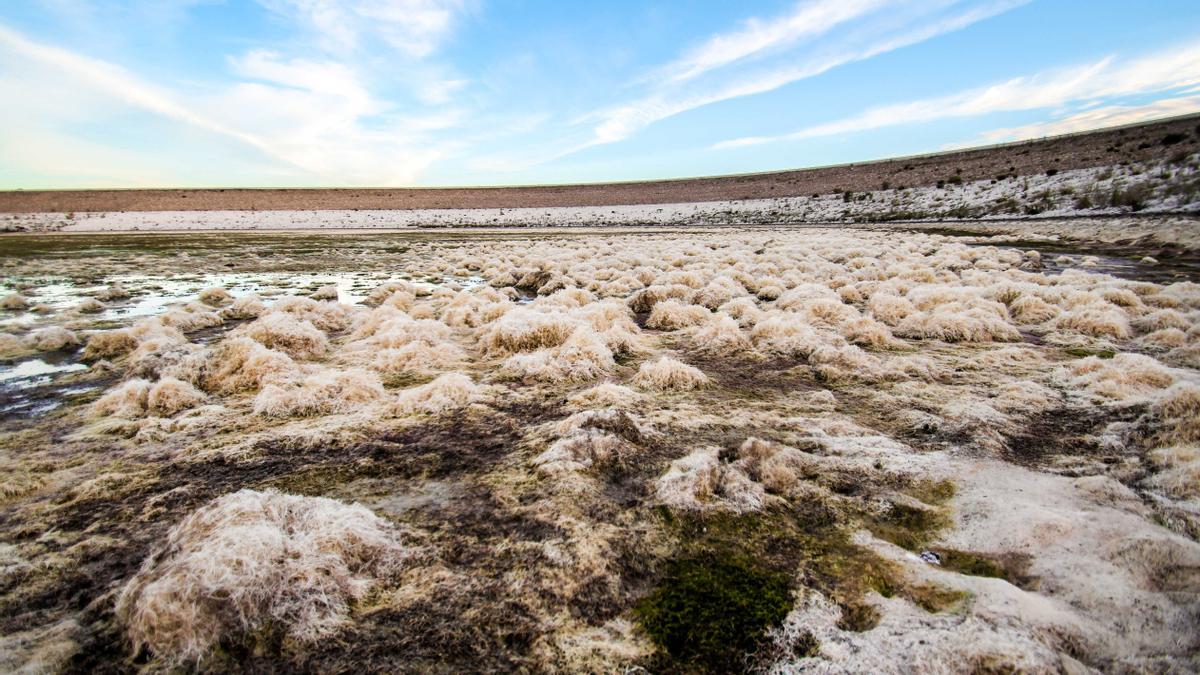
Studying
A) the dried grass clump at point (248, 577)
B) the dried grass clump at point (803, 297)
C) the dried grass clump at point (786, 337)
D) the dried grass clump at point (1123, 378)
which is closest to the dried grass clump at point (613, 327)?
the dried grass clump at point (786, 337)

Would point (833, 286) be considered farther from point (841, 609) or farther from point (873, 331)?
point (841, 609)

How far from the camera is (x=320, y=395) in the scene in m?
4.57

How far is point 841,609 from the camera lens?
2088 mm

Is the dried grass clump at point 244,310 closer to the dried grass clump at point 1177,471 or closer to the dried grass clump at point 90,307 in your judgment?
the dried grass clump at point 90,307

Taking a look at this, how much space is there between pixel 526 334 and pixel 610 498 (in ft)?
11.8

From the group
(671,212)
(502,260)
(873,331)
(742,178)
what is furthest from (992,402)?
(742,178)

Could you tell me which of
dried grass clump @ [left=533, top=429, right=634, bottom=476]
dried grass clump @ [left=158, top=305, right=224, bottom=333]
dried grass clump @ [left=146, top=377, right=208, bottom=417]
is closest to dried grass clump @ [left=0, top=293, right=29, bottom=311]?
dried grass clump @ [left=158, top=305, right=224, bottom=333]

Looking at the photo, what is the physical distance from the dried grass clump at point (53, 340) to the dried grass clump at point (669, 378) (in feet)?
25.6

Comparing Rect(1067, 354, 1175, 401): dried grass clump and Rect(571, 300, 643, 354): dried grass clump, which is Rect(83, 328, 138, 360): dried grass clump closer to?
Rect(571, 300, 643, 354): dried grass clump

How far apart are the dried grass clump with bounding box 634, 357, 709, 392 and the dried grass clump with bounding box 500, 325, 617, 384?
1.83 ft

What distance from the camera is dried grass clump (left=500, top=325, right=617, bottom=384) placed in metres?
5.32

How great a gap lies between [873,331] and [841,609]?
17.1 feet

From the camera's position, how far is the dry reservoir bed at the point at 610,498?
1943 mm

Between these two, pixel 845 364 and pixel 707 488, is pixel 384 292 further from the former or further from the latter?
pixel 707 488
